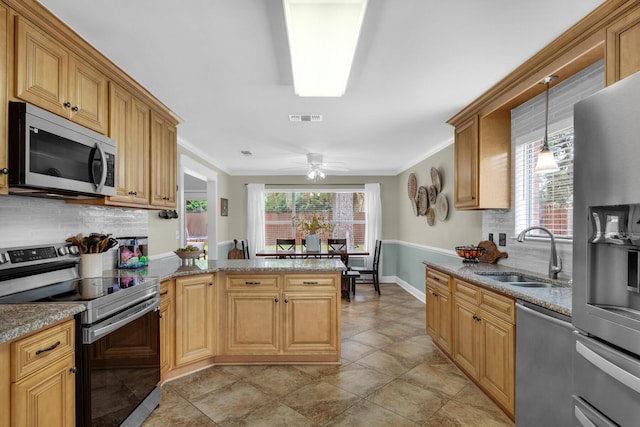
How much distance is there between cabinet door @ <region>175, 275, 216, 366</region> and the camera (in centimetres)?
285

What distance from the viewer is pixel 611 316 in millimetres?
1234

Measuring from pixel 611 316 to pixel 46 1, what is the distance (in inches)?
114

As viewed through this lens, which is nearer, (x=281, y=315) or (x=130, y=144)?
(x=130, y=144)

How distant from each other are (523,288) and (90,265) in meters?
3.02

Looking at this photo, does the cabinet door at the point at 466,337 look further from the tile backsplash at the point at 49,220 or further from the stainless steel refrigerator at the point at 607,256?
the tile backsplash at the point at 49,220

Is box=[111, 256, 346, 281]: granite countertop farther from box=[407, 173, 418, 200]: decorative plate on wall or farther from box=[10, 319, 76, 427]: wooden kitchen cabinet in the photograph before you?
box=[407, 173, 418, 200]: decorative plate on wall

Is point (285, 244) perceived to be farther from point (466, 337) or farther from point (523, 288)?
point (523, 288)

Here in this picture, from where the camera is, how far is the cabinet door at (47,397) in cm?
136

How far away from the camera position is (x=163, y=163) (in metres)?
3.28

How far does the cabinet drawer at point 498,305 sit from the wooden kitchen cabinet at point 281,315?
1.21 meters

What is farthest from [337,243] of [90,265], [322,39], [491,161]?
[322,39]

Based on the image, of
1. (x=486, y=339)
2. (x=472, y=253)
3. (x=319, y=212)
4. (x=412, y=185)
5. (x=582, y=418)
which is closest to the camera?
(x=582, y=418)

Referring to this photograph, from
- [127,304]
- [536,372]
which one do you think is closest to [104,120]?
[127,304]

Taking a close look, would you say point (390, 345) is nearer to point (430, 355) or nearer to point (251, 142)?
point (430, 355)
